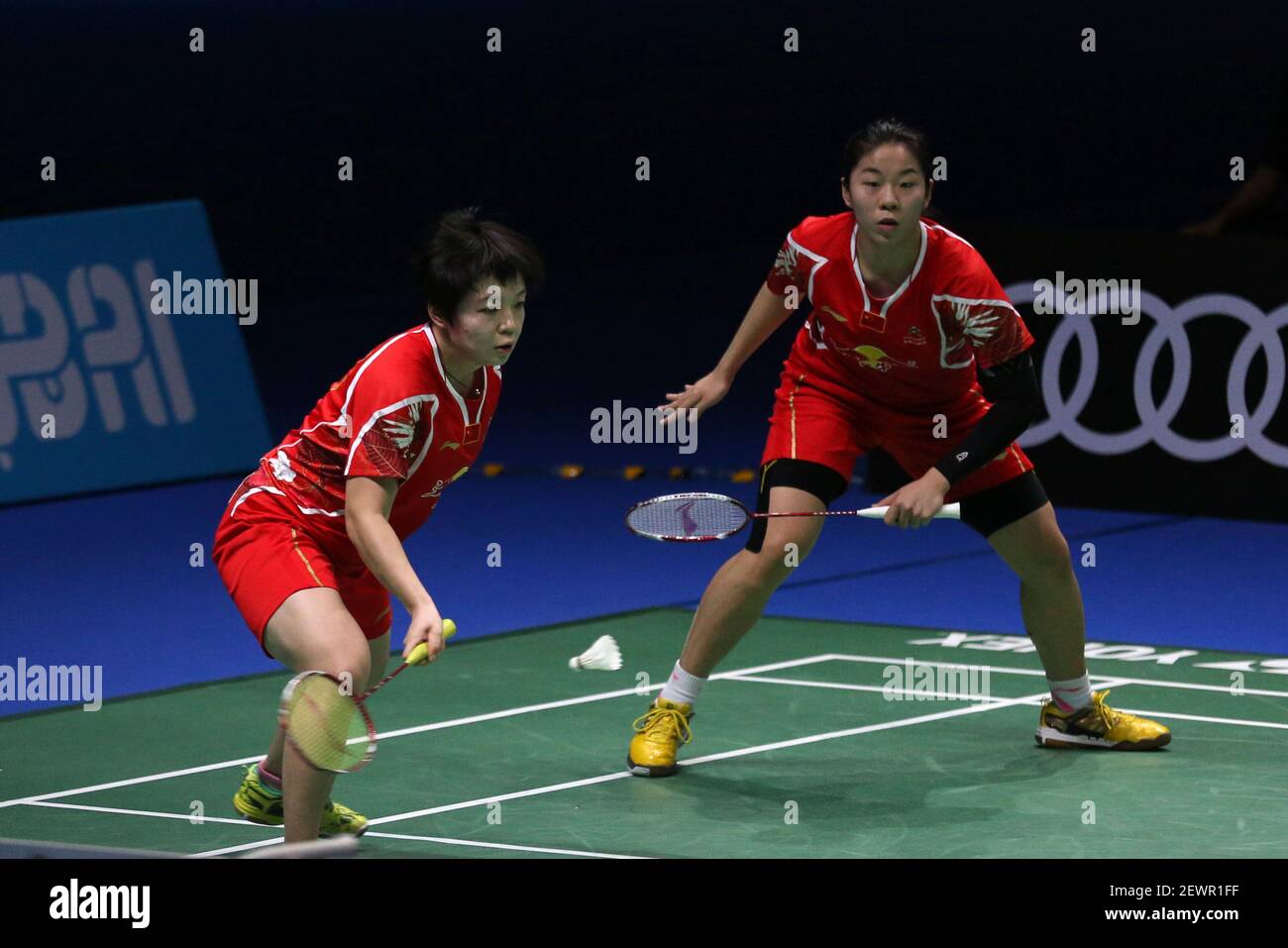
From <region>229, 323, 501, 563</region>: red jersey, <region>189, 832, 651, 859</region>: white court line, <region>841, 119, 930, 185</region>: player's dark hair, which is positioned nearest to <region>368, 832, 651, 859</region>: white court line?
<region>189, 832, 651, 859</region>: white court line

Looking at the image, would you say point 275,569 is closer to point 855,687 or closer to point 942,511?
point 942,511

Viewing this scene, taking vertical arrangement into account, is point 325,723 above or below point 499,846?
above

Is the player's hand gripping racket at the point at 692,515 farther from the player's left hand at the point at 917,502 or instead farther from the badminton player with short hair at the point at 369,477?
the badminton player with short hair at the point at 369,477

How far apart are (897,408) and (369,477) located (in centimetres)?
199

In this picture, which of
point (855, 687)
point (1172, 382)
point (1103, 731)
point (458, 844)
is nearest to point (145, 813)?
point (458, 844)

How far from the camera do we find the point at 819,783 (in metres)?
7.02

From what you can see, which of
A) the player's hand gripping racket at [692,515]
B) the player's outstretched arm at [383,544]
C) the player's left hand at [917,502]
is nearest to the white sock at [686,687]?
the player's hand gripping racket at [692,515]

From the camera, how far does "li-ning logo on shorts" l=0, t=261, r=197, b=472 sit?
37.7ft

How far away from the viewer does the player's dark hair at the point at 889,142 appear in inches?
264

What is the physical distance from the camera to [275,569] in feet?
19.0

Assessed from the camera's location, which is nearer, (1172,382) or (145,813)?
(145,813)

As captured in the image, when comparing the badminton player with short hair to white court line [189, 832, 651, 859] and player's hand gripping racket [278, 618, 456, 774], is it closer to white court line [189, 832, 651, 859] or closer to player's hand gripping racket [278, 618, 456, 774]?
player's hand gripping racket [278, 618, 456, 774]
